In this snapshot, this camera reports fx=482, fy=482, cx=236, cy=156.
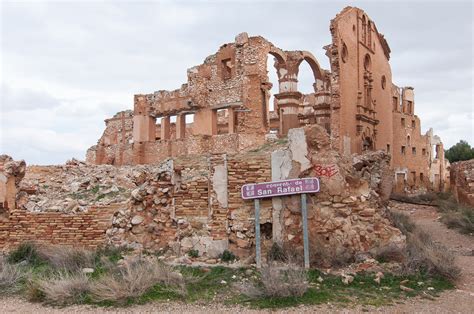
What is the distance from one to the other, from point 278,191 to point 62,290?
4265mm

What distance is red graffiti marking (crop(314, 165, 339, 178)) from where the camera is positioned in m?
9.62

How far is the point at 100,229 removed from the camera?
37.1 ft

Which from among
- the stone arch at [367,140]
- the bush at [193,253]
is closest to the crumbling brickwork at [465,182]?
the stone arch at [367,140]

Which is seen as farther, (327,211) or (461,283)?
(327,211)

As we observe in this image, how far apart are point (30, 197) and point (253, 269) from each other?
7759 millimetres

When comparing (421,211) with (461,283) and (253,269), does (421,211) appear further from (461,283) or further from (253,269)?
(253,269)

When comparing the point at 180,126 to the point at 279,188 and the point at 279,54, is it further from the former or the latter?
the point at 279,188

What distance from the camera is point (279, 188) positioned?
9.45 m

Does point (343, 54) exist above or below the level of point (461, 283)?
above

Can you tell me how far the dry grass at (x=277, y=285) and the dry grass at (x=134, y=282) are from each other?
1128 millimetres

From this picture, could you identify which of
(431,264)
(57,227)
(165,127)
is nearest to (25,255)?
(57,227)

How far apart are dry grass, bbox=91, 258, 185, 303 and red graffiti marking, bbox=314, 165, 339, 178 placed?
3.48 metres

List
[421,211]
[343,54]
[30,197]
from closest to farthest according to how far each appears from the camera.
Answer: [30,197] → [421,211] → [343,54]

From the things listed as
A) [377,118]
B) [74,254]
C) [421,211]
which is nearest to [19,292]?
[74,254]
